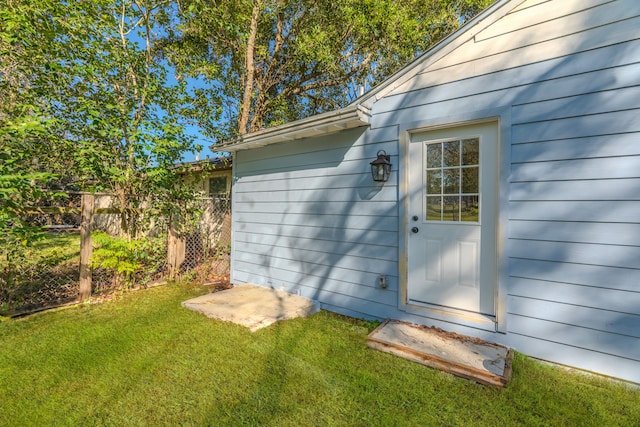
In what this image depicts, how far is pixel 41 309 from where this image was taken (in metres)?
3.49

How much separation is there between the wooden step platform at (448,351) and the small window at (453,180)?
1102mm

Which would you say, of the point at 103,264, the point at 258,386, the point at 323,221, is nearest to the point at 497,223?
the point at 323,221

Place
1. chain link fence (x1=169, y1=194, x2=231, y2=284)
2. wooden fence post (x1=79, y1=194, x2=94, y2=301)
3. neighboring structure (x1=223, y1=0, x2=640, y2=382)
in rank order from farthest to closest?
chain link fence (x1=169, y1=194, x2=231, y2=284)
wooden fence post (x1=79, y1=194, x2=94, y2=301)
neighboring structure (x1=223, y1=0, x2=640, y2=382)

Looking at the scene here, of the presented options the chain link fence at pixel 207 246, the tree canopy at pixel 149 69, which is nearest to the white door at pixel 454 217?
the tree canopy at pixel 149 69

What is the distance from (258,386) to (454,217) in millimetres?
2249

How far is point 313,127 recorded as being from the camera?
3.42 meters

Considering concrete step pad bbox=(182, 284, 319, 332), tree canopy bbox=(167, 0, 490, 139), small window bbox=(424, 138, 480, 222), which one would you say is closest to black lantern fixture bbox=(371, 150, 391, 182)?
small window bbox=(424, 138, 480, 222)

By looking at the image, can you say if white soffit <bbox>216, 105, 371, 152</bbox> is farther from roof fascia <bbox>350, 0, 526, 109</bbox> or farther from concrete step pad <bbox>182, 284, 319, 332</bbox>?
concrete step pad <bbox>182, 284, 319, 332</bbox>

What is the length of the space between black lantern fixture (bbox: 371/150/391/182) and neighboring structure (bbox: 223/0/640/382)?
83 millimetres

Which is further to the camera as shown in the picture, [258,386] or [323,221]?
[323,221]

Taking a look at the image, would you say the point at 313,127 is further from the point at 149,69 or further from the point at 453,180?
the point at 149,69

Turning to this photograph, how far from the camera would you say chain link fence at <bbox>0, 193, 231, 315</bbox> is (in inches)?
132

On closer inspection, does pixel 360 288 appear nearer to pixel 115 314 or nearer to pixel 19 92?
pixel 115 314

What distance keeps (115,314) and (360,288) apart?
2.93m
